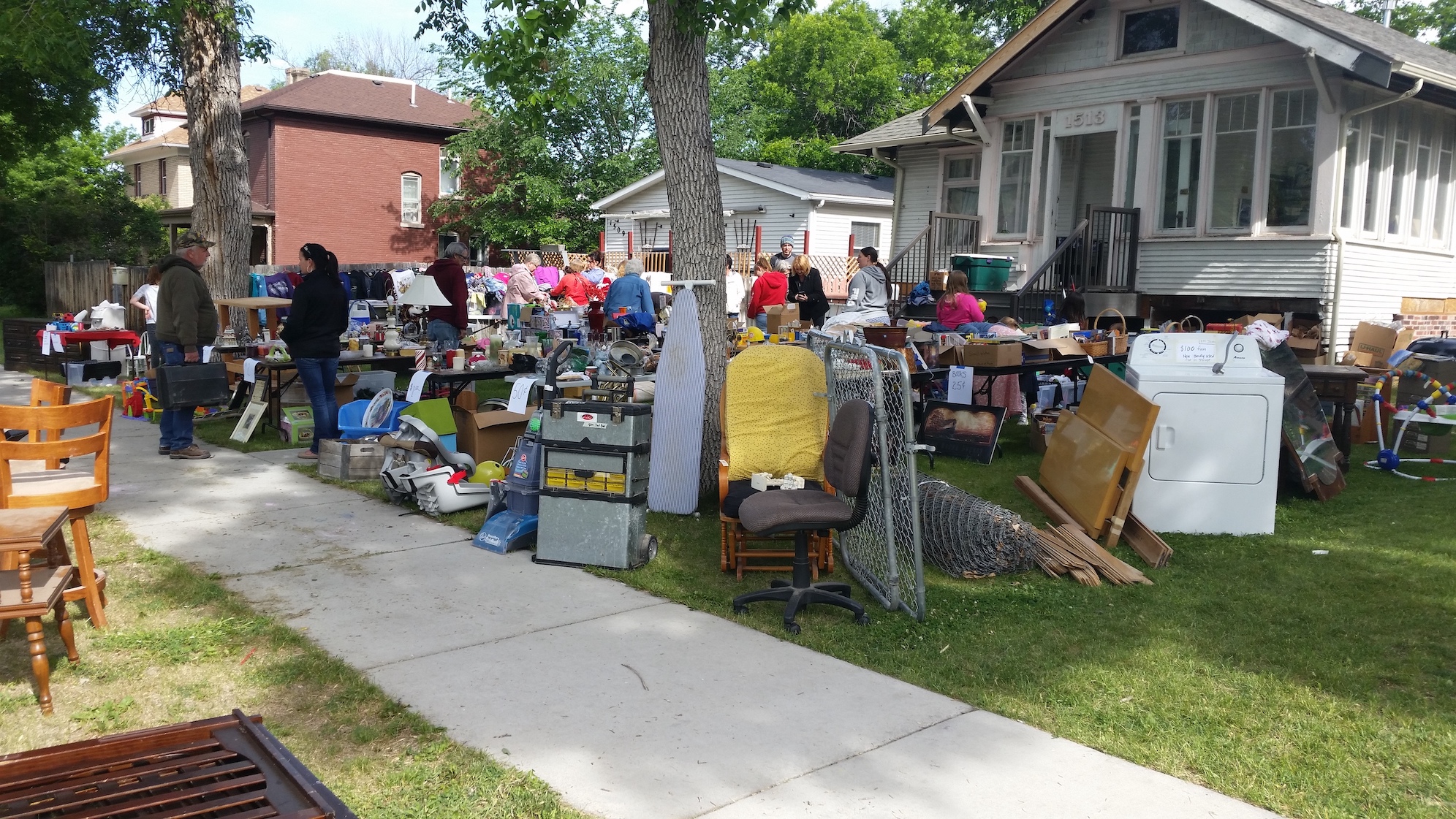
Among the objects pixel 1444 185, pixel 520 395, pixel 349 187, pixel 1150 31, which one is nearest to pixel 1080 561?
pixel 520 395

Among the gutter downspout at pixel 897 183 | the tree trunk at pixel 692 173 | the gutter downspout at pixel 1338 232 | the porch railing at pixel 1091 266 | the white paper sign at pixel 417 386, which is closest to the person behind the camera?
the tree trunk at pixel 692 173

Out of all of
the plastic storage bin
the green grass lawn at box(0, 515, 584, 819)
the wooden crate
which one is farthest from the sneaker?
the plastic storage bin

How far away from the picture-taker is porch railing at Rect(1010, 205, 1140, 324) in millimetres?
15242

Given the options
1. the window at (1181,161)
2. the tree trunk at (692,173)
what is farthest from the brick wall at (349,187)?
the tree trunk at (692,173)

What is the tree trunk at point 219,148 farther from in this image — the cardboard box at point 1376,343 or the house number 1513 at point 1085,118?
the cardboard box at point 1376,343

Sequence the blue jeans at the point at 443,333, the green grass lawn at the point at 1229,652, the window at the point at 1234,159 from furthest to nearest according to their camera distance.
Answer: the window at the point at 1234,159 → the blue jeans at the point at 443,333 → the green grass lawn at the point at 1229,652

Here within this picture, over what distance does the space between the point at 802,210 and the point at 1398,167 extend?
1442 cm

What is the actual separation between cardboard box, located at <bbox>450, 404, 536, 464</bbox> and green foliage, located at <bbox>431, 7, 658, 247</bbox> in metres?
27.3

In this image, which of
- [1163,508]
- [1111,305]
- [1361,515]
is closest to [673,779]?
[1163,508]

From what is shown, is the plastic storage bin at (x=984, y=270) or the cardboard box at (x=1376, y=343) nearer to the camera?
the cardboard box at (x=1376, y=343)

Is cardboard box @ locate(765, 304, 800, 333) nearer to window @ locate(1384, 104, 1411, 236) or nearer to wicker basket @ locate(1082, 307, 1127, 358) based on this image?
wicker basket @ locate(1082, 307, 1127, 358)

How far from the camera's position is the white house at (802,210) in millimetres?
27062

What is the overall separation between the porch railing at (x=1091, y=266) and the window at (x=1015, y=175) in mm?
1471

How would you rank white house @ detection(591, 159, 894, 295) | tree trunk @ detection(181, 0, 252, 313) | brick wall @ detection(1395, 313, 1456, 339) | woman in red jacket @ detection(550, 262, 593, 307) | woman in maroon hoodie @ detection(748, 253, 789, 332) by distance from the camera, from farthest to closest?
white house @ detection(591, 159, 894, 295)
woman in red jacket @ detection(550, 262, 593, 307)
brick wall @ detection(1395, 313, 1456, 339)
tree trunk @ detection(181, 0, 252, 313)
woman in maroon hoodie @ detection(748, 253, 789, 332)
